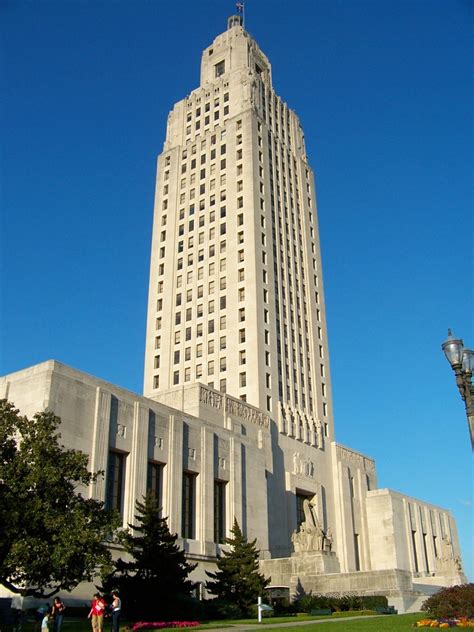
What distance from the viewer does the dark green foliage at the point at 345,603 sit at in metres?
38.2

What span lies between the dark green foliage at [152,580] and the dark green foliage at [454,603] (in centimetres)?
1154

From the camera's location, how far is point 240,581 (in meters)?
38.1

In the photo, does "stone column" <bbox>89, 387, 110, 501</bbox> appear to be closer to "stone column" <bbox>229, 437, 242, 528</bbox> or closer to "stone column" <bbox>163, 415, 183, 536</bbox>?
"stone column" <bbox>163, 415, 183, 536</bbox>

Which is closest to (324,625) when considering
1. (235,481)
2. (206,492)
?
(206,492)

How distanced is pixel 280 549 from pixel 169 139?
55161mm

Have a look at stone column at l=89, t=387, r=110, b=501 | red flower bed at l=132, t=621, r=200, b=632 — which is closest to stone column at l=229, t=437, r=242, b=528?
stone column at l=89, t=387, r=110, b=501

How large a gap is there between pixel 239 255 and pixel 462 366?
196 feet

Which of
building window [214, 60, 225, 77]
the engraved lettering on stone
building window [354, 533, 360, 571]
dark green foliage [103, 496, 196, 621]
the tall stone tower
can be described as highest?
building window [214, 60, 225, 77]

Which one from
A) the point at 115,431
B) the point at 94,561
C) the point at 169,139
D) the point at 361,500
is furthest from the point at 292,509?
the point at 169,139

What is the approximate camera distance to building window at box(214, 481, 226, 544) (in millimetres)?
49875

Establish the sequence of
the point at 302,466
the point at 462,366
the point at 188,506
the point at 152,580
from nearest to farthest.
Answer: the point at 462,366 < the point at 152,580 < the point at 188,506 < the point at 302,466

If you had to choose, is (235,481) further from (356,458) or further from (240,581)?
(356,458)

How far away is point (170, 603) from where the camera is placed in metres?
31.1

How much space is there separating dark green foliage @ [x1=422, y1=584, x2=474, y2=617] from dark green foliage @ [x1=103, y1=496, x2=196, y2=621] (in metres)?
11.5
